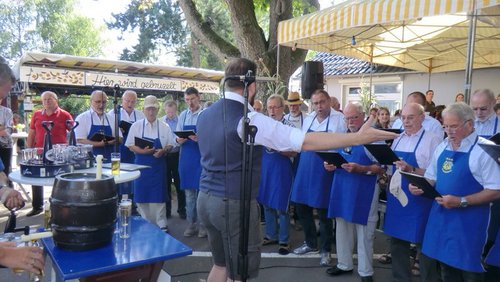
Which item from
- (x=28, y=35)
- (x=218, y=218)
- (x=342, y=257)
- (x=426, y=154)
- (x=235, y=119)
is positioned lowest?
(x=342, y=257)

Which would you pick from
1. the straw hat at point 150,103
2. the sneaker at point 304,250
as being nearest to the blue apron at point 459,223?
the sneaker at point 304,250

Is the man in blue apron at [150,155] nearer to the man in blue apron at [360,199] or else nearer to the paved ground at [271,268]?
the paved ground at [271,268]

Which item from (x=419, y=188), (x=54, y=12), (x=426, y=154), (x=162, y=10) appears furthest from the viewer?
(x=54, y=12)

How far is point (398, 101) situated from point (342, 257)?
11400 millimetres

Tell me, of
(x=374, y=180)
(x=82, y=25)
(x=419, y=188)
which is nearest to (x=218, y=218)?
(x=419, y=188)

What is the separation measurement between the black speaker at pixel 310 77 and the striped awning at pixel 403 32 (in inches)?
20.2

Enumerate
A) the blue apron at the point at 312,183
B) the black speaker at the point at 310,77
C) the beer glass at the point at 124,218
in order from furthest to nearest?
the black speaker at the point at 310,77 < the blue apron at the point at 312,183 < the beer glass at the point at 124,218

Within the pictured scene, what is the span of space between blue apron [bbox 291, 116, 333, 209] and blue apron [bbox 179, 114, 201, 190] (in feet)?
4.63

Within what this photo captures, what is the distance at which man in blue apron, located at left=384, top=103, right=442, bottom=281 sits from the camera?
10.3ft

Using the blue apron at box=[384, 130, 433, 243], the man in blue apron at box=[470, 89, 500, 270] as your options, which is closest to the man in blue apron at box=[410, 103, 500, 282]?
the blue apron at box=[384, 130, 433, 243]

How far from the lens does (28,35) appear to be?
112ft

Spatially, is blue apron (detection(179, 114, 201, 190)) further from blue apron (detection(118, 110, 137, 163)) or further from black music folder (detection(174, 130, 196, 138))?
blue apron (detection(118, 110, 137, 163))

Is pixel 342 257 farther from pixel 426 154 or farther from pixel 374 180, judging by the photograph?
pixel 426 154

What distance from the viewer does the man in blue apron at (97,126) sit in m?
5.29
